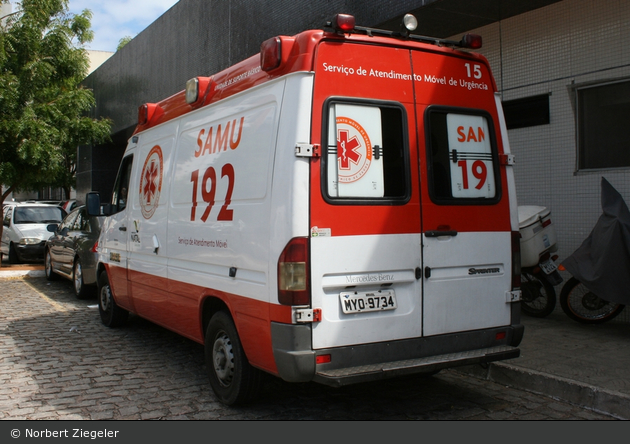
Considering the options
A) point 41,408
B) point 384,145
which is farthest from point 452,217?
point 41,408

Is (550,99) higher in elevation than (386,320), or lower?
higher

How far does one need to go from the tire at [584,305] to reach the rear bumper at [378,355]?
2.87 metres

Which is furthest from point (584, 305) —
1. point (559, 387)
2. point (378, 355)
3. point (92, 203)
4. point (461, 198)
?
point (92, 203)

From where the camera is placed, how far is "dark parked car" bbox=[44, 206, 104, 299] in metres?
9.95

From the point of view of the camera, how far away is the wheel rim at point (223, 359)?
475 cm

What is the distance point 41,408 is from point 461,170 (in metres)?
3.76

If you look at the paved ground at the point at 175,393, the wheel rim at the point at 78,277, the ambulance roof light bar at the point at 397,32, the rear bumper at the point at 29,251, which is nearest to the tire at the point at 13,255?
the rear bumper at the point at 29,251

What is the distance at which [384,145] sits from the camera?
4.33 meters

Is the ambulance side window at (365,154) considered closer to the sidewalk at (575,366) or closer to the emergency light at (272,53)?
the emergency light at (272,53)

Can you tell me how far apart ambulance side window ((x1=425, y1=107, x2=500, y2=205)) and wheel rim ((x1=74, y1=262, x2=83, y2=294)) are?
759 cm

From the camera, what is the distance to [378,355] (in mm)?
4184

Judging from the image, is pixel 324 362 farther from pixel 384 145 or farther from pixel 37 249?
pixel 37 249

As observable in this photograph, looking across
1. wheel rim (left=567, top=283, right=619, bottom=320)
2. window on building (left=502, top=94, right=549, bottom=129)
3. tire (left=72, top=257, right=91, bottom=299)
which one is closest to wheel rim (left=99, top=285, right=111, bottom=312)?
tire (left=72, top=257, right=91, bottom=299)

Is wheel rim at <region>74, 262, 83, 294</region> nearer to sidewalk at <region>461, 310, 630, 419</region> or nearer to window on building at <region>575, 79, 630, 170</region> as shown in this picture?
sidewalk at <region>461, 310, 630, 419</region>
